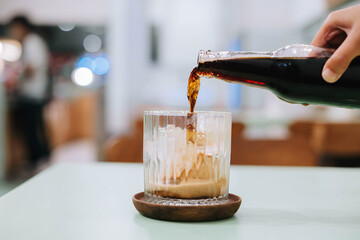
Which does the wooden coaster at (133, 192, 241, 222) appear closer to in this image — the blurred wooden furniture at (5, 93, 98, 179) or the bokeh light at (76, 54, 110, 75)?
the blurred wooden furniture at (5, 93, 98, 179)

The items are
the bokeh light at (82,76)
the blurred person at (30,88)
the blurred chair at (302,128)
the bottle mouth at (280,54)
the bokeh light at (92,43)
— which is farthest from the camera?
the bokeh light at (92,43)

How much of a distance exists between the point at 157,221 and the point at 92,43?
12.9 m

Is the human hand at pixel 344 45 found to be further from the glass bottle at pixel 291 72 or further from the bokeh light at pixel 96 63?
the bokeh light at pixel 96 63

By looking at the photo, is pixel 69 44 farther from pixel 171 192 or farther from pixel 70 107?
pixel 171 192

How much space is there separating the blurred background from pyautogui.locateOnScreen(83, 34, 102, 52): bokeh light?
192 inches

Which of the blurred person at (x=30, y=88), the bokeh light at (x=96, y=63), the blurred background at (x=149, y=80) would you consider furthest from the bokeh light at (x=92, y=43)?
the blurred person at (x=30, y=88)

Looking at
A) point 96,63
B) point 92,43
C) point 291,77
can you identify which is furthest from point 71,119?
point 291,77

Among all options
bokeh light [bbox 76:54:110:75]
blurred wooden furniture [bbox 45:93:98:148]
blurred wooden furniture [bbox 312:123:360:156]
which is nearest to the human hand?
blurred wooden furniture [bbox 312:123:360:156]

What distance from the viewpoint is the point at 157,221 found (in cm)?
54

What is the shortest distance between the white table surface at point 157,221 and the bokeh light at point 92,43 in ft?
40.1

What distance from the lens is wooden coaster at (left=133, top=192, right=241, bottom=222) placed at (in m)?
0.53

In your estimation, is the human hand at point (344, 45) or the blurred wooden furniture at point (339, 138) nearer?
the human hand at point (344, 45)

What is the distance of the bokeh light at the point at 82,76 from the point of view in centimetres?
1093

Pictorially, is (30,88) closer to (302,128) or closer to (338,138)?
(302,128)
